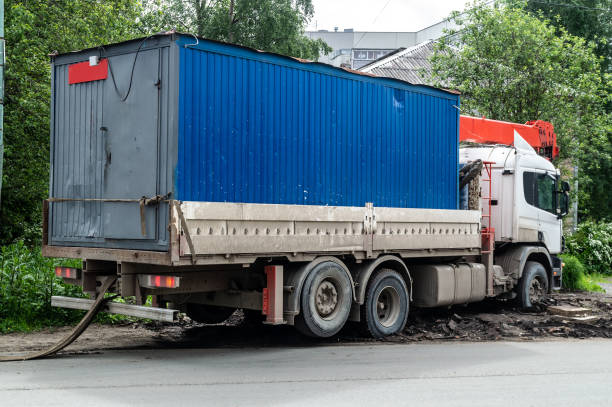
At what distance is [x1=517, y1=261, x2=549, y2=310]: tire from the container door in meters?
7.54

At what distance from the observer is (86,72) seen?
8.80 metres

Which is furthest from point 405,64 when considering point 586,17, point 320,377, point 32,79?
point 320,377

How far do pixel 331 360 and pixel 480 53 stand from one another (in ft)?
49.0

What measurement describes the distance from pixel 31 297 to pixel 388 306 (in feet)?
17.1

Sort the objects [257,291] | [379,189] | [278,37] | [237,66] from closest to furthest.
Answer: [237,66] → [257,291] → [379,189] → [278,37]

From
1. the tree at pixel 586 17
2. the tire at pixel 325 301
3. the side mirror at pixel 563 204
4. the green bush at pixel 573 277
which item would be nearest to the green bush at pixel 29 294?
the tire at pixel 325 301

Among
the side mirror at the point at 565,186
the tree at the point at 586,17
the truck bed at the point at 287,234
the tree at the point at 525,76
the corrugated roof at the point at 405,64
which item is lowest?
the truck bed at the point at 287,234

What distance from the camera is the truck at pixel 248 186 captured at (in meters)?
7.88

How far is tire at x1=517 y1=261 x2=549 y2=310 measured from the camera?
508 inches

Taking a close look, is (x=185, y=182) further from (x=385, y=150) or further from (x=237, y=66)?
(x=385, y=150)

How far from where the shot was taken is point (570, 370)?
7832 mm

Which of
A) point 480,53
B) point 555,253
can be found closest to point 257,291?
point 555,253

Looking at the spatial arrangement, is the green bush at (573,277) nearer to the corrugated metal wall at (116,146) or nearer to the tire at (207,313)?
the tire at (207,313)

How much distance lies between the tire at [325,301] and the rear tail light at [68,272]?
8.94ft
